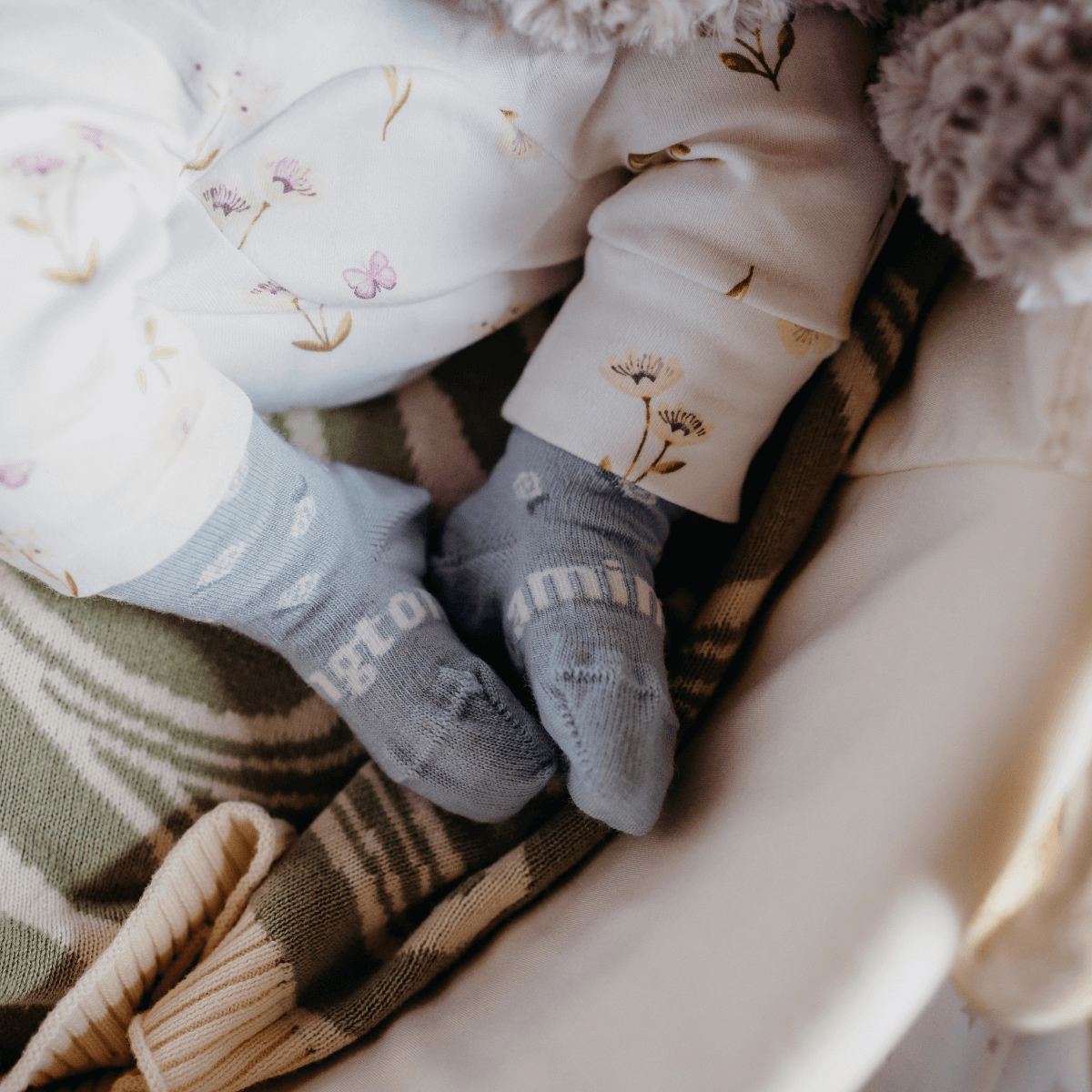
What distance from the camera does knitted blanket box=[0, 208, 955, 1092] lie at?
518 mm

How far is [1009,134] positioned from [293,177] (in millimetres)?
380

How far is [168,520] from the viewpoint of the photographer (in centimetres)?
46

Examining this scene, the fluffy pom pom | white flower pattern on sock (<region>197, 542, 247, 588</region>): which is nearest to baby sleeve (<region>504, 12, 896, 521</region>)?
the fluffy pom pom

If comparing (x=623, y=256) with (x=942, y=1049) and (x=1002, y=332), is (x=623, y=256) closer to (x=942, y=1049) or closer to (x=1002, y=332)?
(x=1002, y=332)

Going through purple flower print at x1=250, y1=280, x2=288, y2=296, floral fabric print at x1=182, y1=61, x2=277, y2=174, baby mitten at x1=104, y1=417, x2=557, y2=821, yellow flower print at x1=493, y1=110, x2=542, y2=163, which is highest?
floral fabric print at x1=182, y1=61, x2=277, y2=174

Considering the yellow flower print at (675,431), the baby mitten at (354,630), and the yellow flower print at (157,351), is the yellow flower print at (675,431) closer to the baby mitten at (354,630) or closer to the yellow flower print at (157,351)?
the baby mitten at (354,630)

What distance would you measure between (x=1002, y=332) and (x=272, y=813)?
1.98 ft

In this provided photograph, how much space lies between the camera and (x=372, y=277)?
542 mm

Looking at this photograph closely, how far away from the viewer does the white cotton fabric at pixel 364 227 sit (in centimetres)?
41

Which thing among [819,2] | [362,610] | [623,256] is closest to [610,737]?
[362,610]

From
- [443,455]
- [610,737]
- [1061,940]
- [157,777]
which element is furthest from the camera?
[443,455]

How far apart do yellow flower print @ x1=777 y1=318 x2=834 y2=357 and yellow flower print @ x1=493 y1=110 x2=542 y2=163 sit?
19 cm

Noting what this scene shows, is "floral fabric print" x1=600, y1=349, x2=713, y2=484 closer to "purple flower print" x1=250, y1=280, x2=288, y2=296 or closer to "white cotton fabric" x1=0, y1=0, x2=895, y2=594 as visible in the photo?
"white cotton fabric" x1=0, y1=0, x2=895, y2=594

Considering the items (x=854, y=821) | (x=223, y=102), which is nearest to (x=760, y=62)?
(x=223, y=102)
